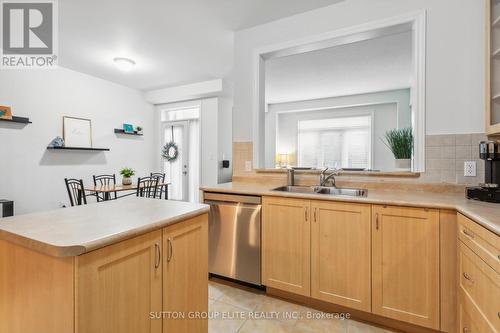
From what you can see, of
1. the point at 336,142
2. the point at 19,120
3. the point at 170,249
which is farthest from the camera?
the point at 336,142

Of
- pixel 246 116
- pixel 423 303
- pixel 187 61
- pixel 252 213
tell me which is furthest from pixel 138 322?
pixel 187 61

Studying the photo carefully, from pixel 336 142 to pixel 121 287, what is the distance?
641cm

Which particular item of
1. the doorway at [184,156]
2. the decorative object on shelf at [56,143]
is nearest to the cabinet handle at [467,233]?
the doorway at [184,156]

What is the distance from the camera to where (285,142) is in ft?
23.8

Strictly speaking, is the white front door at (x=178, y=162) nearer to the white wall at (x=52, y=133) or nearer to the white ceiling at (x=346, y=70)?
the white wall at (x=52, y=133)

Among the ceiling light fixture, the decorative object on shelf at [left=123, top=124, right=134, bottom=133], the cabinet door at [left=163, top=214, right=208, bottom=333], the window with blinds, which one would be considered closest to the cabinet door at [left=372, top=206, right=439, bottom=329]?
the cabinet door at [left=163, top=214, right=208, bottom=333]

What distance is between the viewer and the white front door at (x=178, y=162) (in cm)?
562

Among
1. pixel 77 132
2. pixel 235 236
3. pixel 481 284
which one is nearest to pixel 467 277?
pixel 481 284

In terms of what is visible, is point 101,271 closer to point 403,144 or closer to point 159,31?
point 403,144

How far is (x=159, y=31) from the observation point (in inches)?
120

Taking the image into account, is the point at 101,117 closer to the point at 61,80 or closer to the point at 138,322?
the point at 61,80

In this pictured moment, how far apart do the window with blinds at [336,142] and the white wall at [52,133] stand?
449cm

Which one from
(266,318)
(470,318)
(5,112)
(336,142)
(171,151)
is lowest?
(266,318)

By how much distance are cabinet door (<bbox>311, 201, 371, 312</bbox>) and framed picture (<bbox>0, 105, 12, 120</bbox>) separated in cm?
432
